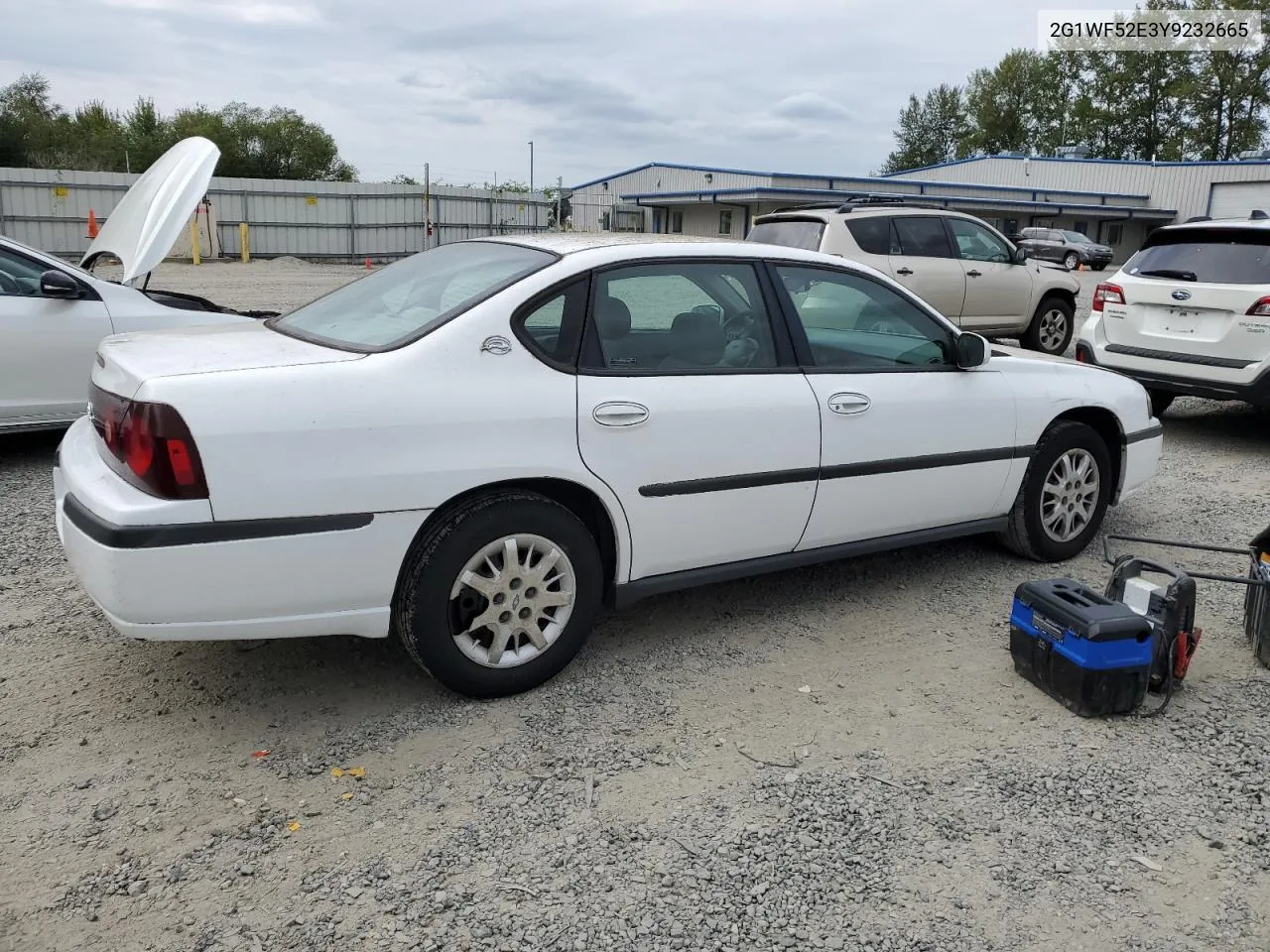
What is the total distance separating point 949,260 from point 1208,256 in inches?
137

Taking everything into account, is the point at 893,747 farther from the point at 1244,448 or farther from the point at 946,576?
the point at 1244,448

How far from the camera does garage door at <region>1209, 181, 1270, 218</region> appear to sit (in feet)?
133

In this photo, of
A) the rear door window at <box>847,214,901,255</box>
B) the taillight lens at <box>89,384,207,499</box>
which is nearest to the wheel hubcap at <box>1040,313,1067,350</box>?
the rear door window at <box>847,214,901,255</box>

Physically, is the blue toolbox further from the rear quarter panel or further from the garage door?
the garage door

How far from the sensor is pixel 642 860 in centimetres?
275

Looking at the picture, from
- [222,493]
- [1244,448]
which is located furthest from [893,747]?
[1244,448]

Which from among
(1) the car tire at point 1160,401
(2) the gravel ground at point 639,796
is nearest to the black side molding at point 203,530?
(2) the gravel ground at point 639,796

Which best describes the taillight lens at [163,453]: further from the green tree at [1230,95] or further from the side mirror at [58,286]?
the green tree at [1230,95]

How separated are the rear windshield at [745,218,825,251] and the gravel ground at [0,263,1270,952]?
20.9 ft

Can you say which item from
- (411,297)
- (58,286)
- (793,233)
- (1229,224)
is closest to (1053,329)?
(793,233)

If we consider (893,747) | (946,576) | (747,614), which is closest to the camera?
(893,747)

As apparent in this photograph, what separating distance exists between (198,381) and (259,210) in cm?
2936

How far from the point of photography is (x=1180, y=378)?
24.9 feet

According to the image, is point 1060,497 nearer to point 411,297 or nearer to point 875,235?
point 411,297
